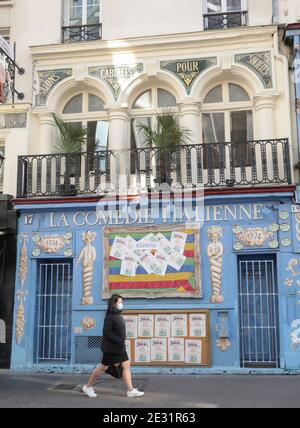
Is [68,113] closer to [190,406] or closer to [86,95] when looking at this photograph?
[86,95]

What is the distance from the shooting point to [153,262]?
1054cm

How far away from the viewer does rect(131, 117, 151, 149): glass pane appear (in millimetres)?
11719

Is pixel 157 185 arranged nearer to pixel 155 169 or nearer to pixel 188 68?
pixel 155 169

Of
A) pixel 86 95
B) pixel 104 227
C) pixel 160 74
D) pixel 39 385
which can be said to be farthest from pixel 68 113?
pixel 39 385

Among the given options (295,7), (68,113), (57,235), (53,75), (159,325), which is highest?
(295,7)

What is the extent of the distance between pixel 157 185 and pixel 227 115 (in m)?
2.41

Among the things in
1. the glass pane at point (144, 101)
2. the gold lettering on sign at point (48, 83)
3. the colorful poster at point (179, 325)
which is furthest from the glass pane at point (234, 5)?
the colorful poster at point (179, 325)

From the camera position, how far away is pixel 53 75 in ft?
39.1

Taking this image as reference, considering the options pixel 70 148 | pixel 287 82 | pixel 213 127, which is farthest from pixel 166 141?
pixel 287 82

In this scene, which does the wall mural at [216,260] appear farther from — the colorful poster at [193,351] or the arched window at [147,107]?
the arched window at [147,107]

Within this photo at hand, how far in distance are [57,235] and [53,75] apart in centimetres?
382

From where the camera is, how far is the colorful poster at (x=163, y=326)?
1027 centimetres

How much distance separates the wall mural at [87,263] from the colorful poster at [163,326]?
4.78 feet
